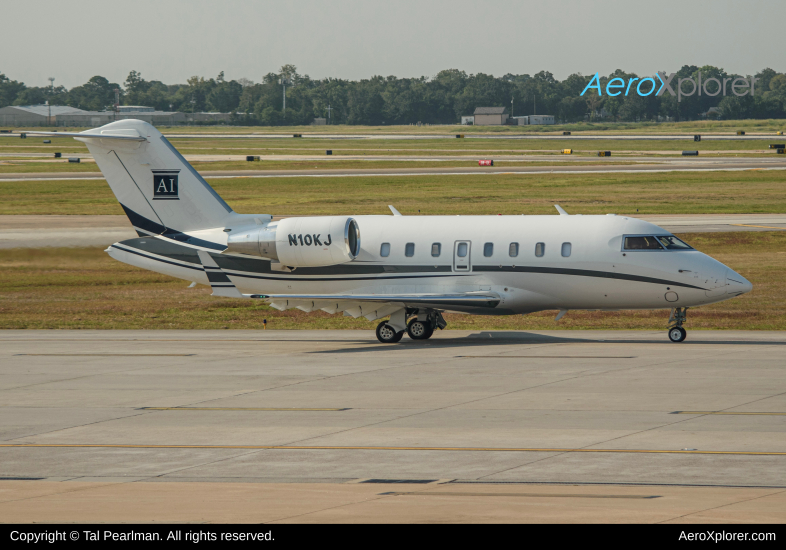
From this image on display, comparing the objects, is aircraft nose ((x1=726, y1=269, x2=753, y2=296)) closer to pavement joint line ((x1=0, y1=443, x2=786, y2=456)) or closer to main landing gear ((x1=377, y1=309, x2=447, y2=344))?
main landing gear ((x1=377, y1=309, x2=447, y2=344))

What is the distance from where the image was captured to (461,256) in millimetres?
31188

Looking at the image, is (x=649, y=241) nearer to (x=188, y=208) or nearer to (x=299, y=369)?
(x=299, y=369)

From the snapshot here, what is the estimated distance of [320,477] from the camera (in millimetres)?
15719

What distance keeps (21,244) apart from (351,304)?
18717 mm

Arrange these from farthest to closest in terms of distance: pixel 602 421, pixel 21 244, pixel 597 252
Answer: pixel 21 244
pixel 597 252
pixel 602 421

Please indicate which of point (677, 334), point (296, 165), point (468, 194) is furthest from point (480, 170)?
point (677, 334)

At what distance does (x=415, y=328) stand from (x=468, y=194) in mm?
49142

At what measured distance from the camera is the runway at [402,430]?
13.6m

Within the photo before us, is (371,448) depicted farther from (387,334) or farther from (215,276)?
(215,276)

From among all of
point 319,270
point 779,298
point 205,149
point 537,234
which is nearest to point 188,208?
point 319,270

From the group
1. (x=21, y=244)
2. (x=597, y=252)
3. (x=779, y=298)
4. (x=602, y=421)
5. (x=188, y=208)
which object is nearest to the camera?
(x=602, y=421)

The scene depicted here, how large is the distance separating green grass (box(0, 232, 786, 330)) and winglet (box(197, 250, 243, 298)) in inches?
198

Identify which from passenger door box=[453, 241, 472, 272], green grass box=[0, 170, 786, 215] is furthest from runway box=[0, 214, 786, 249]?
passenger door box=[453, 241, 472, 272]

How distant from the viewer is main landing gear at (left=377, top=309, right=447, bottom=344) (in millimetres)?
32000
